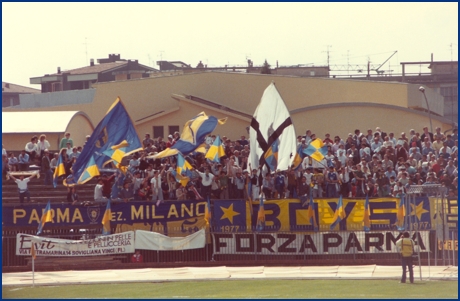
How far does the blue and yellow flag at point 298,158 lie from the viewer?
35.7m

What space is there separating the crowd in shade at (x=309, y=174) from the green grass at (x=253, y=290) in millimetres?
5651

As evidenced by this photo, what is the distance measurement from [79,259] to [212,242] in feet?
16.4

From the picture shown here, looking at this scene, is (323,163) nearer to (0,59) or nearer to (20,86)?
(0,59)

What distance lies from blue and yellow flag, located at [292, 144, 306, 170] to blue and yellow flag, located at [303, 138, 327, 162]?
38 centimetres

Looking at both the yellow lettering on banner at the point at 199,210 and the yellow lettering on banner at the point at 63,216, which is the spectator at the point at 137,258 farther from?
the yellow lettering on banner at the point at 63,216

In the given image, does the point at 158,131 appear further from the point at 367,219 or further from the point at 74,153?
the point at 367,219

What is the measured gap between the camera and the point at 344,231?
3497cm

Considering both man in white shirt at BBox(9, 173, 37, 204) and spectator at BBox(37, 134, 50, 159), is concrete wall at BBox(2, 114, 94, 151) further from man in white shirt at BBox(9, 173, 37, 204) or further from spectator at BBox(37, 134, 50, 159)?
man in white shirt at BBox(9, 173, 37, 204)

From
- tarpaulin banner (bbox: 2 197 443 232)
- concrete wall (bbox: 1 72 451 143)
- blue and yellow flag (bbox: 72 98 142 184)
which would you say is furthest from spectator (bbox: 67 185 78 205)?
concrete wall (bbox: 1 72 451 143)

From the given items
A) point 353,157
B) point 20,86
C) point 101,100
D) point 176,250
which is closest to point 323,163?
point 353,157

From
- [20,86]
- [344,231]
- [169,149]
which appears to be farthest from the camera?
[20,86]

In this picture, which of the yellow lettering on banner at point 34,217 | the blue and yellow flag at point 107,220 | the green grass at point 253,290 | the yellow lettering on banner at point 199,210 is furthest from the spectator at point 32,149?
the green grass at point 253,290

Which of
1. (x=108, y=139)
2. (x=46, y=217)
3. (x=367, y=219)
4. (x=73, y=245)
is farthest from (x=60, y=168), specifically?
(x=367, y=219)

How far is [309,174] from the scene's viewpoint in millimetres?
36406
